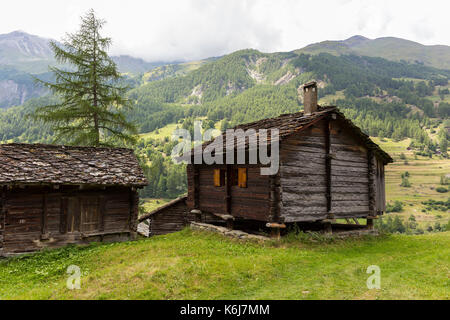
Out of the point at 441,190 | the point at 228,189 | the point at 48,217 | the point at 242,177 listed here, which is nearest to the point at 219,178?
the point at 228,189

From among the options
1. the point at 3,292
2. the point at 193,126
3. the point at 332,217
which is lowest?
the point at 3,292

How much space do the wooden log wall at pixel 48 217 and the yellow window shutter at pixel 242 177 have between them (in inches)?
263

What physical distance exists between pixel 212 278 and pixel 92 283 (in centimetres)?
344

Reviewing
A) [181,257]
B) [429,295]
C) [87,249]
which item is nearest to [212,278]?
[181,257]

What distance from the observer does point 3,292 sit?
9.39 metres

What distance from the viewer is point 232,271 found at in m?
9.79

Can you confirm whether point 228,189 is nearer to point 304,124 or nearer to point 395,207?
point 304,124

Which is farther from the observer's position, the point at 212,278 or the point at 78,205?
the point at 78,205

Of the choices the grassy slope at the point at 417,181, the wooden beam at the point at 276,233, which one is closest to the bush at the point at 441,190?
the grassy slope at the point at 417,181

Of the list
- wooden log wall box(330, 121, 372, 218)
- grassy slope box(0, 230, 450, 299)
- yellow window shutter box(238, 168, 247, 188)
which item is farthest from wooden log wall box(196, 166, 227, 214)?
wooden log wall box(330, 121, 372, 218)

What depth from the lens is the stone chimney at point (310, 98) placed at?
1655 centimetres

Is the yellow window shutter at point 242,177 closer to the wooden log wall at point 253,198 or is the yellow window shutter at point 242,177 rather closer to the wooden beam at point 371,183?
the wooden log wall at point 253,198

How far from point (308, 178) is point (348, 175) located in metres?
2.93

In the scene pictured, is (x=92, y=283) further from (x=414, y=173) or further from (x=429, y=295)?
(x=414, y=173)
